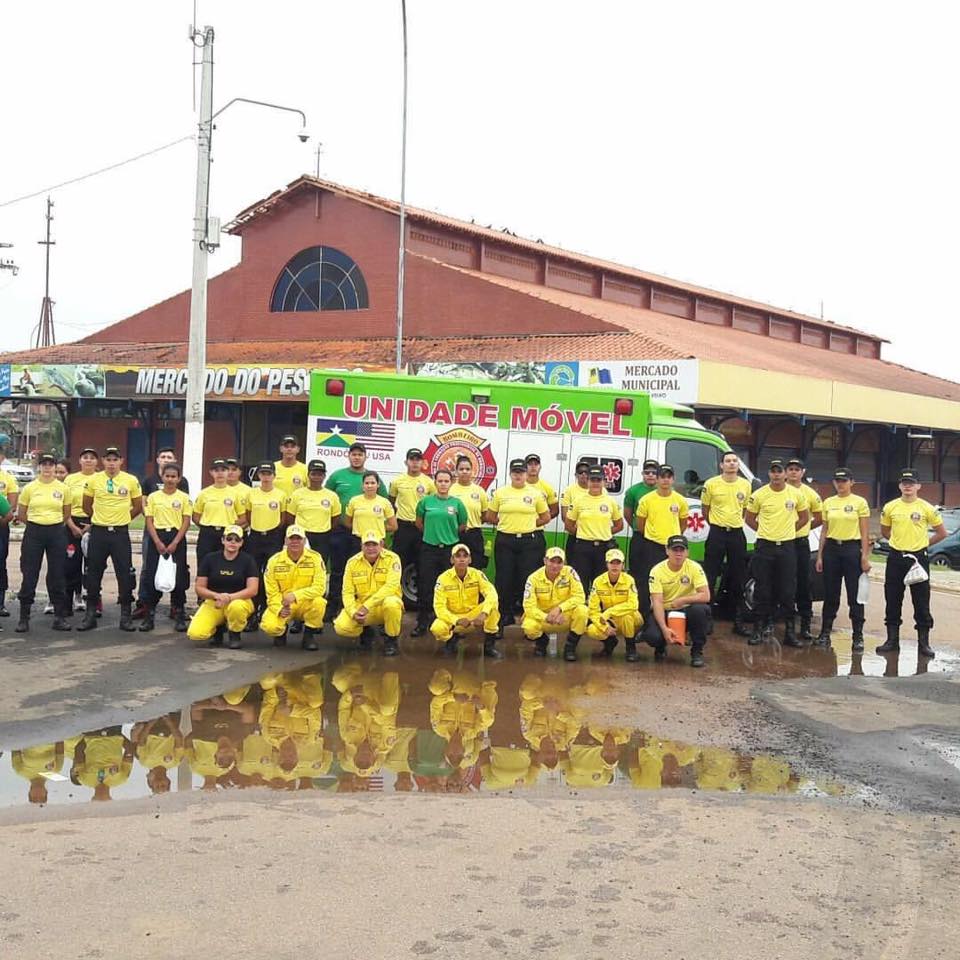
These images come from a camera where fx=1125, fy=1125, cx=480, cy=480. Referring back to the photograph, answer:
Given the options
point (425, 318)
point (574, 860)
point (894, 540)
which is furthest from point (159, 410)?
point (574, 860)

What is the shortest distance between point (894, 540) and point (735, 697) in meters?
3.34

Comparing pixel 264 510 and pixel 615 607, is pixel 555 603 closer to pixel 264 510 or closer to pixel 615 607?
pixel 615 607

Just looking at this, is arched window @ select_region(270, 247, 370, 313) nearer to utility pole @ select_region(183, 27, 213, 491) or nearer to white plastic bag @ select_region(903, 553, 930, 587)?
utility pole @ select_region(183, 27, 213, 491)

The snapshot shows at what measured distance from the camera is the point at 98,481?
1096 cm

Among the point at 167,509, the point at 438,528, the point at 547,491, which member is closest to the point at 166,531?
the point at 167,509

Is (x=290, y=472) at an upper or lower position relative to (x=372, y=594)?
upper

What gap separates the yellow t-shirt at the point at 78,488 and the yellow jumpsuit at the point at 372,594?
2852 mm

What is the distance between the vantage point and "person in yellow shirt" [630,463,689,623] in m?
11.1

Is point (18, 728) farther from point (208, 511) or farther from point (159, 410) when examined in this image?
point (159, 410)

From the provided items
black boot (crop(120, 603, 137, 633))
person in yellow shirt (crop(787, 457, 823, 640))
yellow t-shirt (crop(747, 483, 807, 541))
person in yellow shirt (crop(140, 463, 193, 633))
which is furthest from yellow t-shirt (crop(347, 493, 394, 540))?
person in yellow shirt (crop(787, 457, 823, 640))

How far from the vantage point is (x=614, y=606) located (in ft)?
33.7

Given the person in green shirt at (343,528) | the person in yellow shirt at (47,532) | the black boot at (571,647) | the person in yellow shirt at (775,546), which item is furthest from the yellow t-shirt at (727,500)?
the person in yellow shirt at (47,532)

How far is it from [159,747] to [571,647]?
4.31m

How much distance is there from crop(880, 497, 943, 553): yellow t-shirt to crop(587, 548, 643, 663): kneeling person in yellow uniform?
284cm
